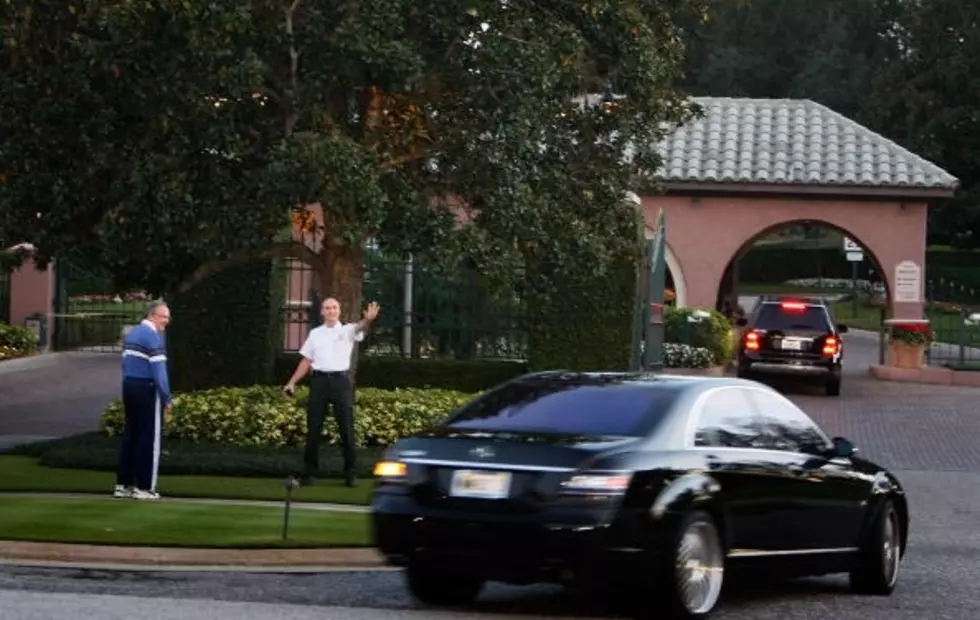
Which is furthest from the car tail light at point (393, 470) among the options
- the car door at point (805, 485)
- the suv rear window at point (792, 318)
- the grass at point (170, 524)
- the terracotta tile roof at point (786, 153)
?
the terracotta tile roof at point (786, 153)

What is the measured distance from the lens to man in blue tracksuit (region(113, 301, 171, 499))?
56.3 ft

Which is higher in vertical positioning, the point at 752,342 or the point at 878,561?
the point at 752,342

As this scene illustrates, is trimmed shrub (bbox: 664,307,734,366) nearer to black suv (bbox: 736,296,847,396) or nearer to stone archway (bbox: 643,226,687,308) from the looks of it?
black suv (bbox: 736,296,847,396)

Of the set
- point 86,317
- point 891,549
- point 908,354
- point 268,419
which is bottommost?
point 891,549

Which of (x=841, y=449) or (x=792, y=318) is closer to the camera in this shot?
(x=841, y=449)

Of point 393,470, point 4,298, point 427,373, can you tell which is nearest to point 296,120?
point 427,373

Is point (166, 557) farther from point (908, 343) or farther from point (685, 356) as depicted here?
point (908, 343)

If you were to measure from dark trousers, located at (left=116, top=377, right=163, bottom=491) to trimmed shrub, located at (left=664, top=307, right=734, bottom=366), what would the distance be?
19.7 m

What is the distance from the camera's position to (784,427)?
12930 mm

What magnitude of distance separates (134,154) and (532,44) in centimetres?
425

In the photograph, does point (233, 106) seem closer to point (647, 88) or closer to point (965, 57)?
point (647, 88)

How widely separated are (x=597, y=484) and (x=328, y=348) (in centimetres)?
788

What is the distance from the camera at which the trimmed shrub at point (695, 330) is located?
36219mm

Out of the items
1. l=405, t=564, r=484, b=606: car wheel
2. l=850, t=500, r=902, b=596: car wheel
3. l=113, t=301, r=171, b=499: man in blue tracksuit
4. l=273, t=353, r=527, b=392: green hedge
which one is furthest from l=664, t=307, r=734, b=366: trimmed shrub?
l=405, t=564, r=484, b=606: car wheel
